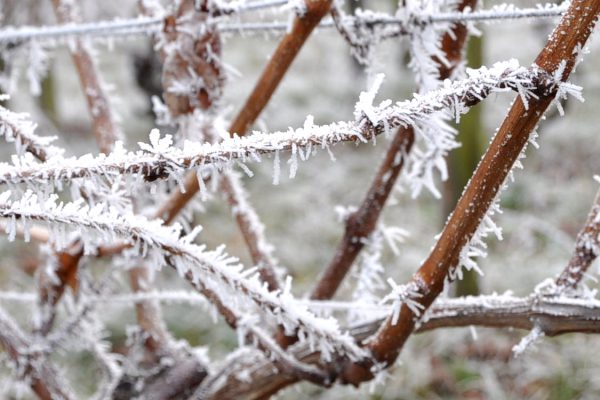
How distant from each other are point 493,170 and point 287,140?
6.2 inches

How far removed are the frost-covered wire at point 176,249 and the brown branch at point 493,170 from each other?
69 millimetres

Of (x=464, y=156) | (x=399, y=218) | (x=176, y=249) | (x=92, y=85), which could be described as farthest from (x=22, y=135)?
(x=399, y=218)

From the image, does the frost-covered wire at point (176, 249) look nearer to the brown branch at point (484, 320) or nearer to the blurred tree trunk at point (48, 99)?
the brown branch at point (484, 320)

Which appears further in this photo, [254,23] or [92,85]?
[92,85]

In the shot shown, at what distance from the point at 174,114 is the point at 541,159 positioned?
426 centimetres

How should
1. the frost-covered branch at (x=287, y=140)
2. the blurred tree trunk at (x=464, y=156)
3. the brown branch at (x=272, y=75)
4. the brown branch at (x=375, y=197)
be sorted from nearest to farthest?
1. the frost-covered branch at (x=287, y=140)
2. the brown branch at (x=272, y=75)
3. the brown branch at (x=375, y=197)
4. the blurred tree trunk at (x=464, y=156)

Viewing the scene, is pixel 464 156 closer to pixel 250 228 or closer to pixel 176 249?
pixel 250 228

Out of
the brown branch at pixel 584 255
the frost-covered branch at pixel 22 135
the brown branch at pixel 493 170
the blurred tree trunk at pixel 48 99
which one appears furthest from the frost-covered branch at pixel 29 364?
the blurred tree trunk at pixel 48 99

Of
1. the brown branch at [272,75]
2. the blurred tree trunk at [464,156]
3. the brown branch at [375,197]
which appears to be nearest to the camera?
the brown branch at [272,75]

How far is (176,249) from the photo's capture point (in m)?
0.48

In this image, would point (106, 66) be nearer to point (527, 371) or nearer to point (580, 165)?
point (580, 165)

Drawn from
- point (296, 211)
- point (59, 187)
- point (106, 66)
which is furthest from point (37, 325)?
point (106, 66)

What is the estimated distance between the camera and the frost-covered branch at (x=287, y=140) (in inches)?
15.7

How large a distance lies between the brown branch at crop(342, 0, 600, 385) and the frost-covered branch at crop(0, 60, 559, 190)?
2 cm
